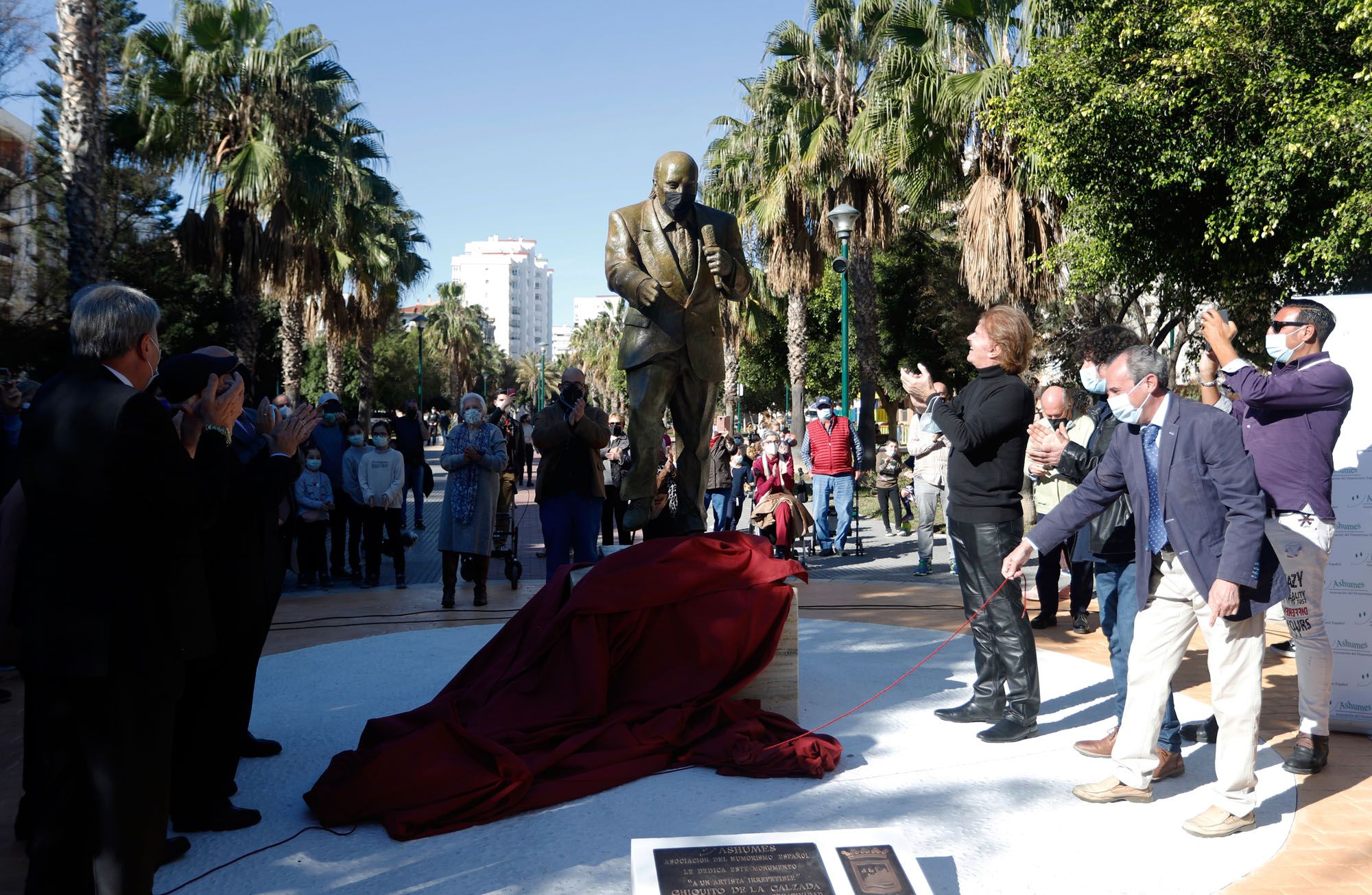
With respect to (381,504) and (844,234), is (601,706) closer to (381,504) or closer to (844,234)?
(381,504)

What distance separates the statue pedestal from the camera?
4922 millimetres

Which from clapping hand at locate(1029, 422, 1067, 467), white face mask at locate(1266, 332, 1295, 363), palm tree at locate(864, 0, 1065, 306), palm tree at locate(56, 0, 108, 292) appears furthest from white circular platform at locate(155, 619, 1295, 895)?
palm tree at locate(864, 0, 1065, 306)

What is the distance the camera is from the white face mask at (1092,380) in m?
4.74

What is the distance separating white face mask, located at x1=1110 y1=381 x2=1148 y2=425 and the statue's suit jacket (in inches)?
94.8

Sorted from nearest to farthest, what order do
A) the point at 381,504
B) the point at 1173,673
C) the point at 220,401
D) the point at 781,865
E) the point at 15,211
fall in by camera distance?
the point at 781,865 < the point at 220,401 < the point at 1173,673 < the point at 381,504 < the point at 15,211

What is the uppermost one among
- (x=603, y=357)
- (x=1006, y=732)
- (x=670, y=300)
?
(x=603, y=357)

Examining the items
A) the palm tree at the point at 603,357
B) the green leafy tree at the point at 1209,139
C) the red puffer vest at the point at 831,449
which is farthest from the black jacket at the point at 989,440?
the palm tree at the point at 603,357

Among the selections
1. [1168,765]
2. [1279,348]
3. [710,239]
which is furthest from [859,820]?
[710,239]

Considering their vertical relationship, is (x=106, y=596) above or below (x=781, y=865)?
above

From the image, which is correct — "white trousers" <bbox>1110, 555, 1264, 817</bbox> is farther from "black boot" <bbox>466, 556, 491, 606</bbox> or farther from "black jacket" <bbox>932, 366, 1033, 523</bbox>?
"black boot" <bbox>466, 556, 491, 606</bbox>

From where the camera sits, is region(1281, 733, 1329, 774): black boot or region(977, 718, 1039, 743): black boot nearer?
region(1281, 733, 1329, 774): black boot

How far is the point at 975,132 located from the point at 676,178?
11700 mm

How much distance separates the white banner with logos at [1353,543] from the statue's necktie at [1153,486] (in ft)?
5.91

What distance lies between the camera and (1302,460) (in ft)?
15.0
